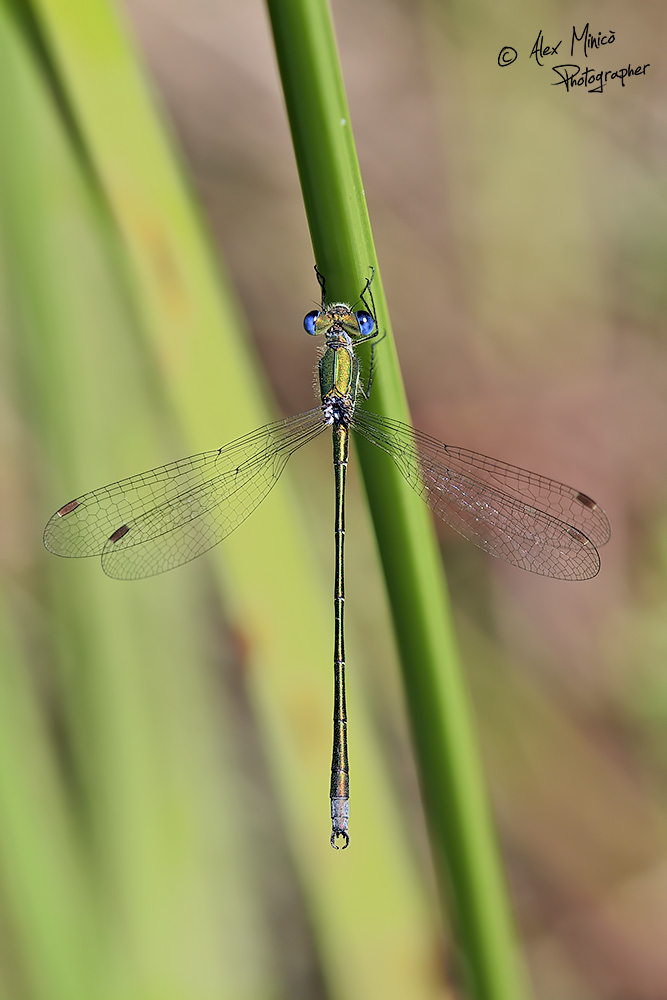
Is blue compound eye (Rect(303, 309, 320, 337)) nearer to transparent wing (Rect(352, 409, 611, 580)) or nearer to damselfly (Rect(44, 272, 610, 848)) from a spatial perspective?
damselfly (Rect(44, 272, 610, 848))

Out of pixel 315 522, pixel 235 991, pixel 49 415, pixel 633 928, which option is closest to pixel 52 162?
pixel 49 415

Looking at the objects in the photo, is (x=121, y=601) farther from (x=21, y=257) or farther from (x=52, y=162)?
(x=52, y=162)

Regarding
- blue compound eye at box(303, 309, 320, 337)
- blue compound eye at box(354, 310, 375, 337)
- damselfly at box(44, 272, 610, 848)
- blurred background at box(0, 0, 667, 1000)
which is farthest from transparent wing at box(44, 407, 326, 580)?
blue compound eye at box(354, 310, 375, 337)

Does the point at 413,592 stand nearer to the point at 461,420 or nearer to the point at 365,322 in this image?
the point at 365,322

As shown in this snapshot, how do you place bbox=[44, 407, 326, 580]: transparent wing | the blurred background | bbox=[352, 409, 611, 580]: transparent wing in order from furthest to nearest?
the blurred background, bbox=[352, 409, 611, 580]: transparent wing, bbox=[44, 407, 326, 580]: transparent wing

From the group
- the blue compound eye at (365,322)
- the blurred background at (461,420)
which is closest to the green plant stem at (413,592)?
the blue compound eye at (365,322)

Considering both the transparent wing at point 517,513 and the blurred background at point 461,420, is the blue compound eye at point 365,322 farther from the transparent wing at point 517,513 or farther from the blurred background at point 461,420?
the blurred background at point 461,420
